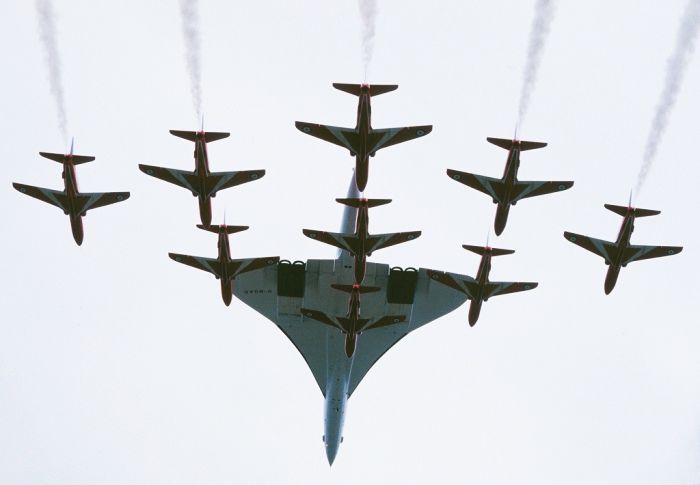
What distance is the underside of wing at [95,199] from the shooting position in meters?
35.0

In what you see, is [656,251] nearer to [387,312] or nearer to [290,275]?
[387,312]

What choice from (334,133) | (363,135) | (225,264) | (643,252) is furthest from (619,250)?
(225,264)

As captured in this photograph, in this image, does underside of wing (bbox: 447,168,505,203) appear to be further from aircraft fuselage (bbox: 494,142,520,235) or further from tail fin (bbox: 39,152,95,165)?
tail fin (bbox: 39,152,95,165)

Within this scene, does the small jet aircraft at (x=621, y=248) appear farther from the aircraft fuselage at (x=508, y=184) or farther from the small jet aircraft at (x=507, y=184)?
the aircraft fuselage at (x=508, y=184)

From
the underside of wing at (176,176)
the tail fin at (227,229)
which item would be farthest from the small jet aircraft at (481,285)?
the underside of wing at (176,176)

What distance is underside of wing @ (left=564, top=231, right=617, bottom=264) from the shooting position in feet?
118

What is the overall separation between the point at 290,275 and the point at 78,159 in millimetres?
13315

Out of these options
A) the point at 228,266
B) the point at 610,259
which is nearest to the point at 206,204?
the point at 228,266

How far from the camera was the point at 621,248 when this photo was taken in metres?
35.7

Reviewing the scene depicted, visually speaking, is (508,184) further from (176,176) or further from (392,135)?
(176,176)

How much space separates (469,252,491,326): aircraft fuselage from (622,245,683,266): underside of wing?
5.48 meters

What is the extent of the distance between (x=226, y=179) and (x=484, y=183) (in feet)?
33.3

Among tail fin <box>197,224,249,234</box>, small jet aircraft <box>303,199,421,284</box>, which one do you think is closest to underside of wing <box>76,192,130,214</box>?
tail fin <box>197,224,249,234</box>

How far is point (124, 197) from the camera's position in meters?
37.2
